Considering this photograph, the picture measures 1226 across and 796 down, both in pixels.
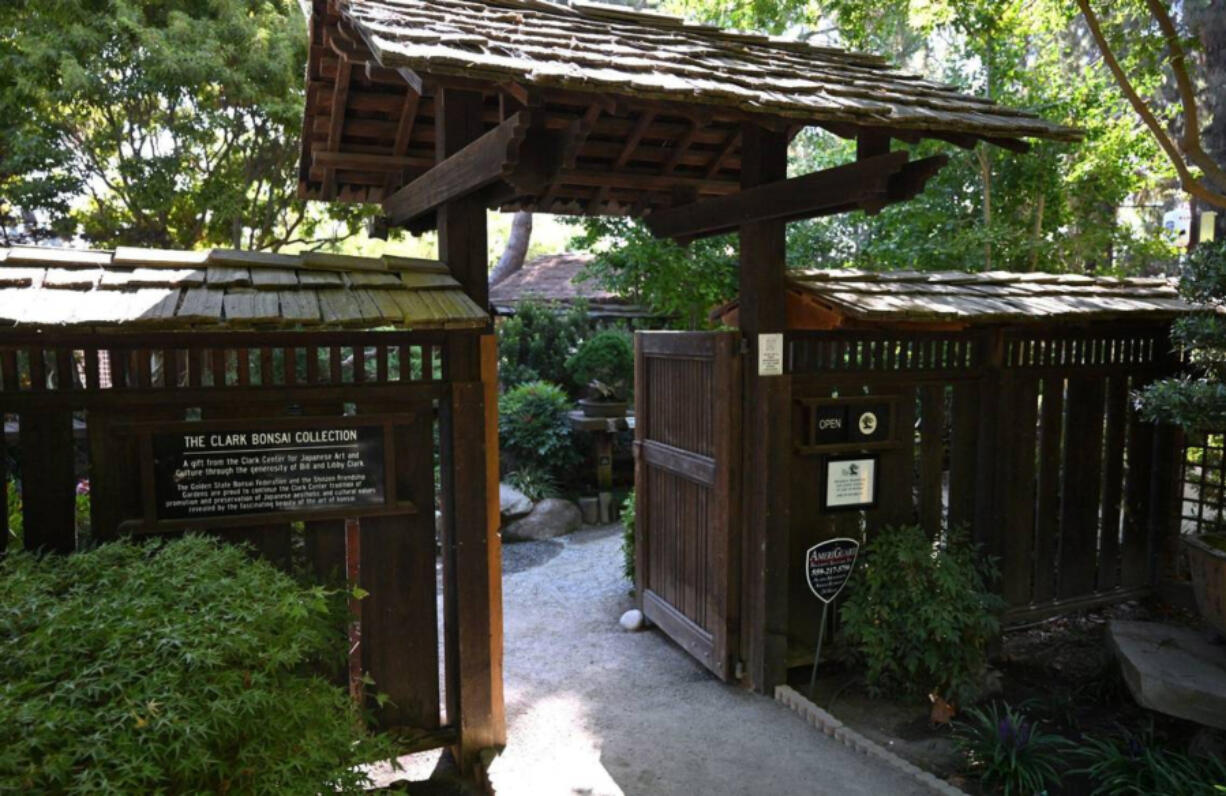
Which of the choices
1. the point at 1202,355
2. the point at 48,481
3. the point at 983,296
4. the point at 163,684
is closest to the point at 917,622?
the point at 983,296

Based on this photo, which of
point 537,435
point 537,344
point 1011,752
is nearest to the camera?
point 1011,752

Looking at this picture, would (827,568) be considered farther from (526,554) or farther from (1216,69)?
(1216,69)

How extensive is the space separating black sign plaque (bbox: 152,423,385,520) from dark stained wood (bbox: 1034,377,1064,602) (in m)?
4.76

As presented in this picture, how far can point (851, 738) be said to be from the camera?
457 centimetres

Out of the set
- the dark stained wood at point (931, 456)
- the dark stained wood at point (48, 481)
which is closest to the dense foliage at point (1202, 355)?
the dark stained wood at point (931, 456)

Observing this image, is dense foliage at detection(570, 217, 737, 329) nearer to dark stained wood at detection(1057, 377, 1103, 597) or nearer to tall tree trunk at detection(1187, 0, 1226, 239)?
dark stained wood at detection(1057, 377, 1103, 597)

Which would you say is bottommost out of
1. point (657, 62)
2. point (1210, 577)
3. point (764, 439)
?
point (1210, 577)

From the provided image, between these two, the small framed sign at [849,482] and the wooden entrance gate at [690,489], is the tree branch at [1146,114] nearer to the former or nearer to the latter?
the small framed sign at [849,482]

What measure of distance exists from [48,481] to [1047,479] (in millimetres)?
6179

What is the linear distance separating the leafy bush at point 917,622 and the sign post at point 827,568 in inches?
4.9

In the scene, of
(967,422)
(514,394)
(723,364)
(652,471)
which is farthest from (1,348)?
(514,394)

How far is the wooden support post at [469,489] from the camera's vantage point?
4.06 m

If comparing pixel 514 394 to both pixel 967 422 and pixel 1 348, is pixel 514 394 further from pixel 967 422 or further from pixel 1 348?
pixel 1 348

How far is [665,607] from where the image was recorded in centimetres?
614
